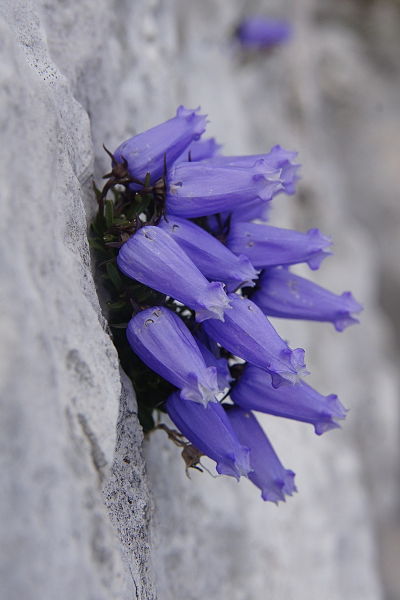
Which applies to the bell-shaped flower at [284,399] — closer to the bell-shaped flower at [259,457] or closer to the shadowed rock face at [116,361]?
the bell-shaped flower at [259,457]

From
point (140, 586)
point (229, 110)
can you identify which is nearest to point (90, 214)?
point (140, 586)

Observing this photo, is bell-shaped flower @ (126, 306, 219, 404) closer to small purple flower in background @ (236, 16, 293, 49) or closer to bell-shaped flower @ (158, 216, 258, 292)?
bell-shaped flower @ (158, 216, 258, 292)

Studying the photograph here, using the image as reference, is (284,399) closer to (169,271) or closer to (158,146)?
(169,271)

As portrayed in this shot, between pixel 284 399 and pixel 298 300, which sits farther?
pixel 298 300

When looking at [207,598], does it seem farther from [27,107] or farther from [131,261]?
[27,107]

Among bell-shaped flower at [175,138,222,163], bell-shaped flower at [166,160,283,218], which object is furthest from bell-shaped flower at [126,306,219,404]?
bell-shaped flower at [175,138,222,163]

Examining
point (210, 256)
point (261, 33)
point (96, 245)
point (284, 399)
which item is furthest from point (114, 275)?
point (261, 33)
